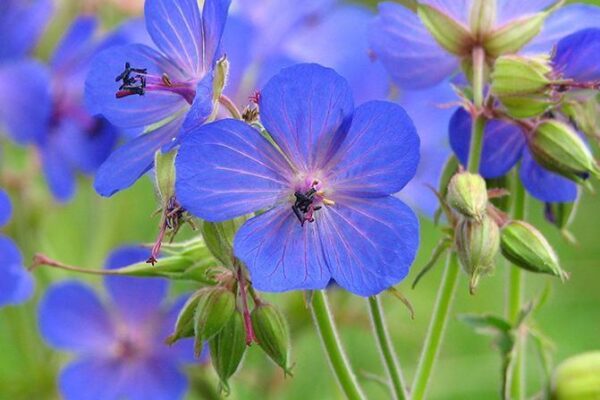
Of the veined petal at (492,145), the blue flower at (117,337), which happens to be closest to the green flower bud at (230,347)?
the veined petal at (492,145)

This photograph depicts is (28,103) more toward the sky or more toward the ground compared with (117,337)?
more toward the sky

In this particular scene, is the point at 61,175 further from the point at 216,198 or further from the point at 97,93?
the point at 216,198

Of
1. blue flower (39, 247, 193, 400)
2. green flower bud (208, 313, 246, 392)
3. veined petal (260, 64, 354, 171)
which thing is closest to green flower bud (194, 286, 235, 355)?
green flower bud (208, 313, 246, 392)

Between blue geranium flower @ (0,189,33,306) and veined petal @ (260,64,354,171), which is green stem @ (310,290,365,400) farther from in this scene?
blue geranium flower @ (0,189,33,306)

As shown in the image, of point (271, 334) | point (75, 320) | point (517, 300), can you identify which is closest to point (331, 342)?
point (271, 334)

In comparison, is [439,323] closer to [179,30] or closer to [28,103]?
[179,30]

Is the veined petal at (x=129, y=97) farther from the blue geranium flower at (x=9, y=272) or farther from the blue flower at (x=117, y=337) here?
the blue flower at (x=117, y=337)

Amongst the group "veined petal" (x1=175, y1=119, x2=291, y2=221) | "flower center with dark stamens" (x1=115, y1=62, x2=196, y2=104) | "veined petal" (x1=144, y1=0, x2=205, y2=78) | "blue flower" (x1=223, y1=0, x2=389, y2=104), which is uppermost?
"blue flower" (x1=223, y1=0, x2=389, y2=104)
